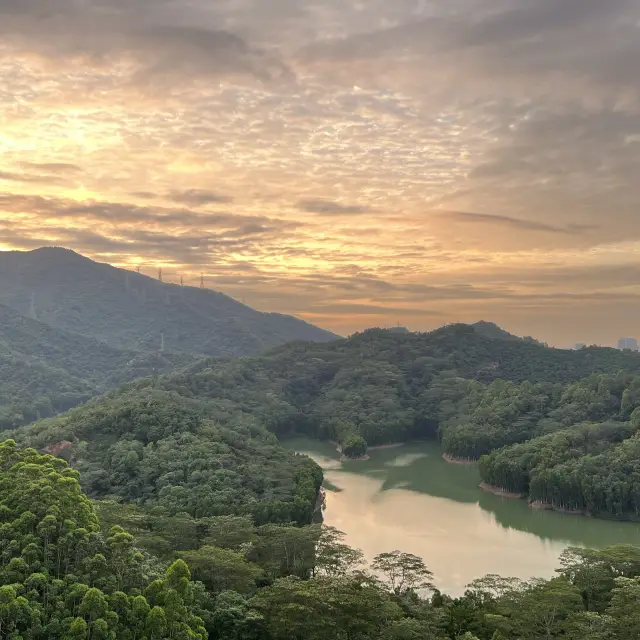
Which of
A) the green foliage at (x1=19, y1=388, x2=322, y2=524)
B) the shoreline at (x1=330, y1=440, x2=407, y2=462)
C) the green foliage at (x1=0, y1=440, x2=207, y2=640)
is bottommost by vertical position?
the shoreline at (x1=330, y1=440, x2=407, y2=462)

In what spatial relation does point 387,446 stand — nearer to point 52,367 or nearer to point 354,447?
point 354,447

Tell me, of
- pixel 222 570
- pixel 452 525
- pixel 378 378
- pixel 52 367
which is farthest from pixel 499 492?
pixel 52 367

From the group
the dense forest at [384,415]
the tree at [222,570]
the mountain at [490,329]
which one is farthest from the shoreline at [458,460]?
the mountain at [490,329]

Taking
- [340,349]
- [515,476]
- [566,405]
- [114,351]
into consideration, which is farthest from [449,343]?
[114,351]

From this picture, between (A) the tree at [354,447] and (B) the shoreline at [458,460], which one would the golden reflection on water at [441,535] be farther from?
(B) the shoreline at [458,460]

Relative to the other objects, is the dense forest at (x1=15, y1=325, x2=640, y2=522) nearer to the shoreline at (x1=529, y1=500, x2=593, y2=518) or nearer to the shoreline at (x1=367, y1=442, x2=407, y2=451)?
the shoreline at (x1=529, y1=500, x2=593, y2=518)

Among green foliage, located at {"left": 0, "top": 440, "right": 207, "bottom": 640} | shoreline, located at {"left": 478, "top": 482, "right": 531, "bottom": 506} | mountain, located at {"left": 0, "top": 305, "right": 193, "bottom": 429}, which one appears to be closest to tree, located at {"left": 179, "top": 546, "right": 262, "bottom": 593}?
green foliage, located at {"left": 0, "top": 440, "right": 207, "bottom": 640}
